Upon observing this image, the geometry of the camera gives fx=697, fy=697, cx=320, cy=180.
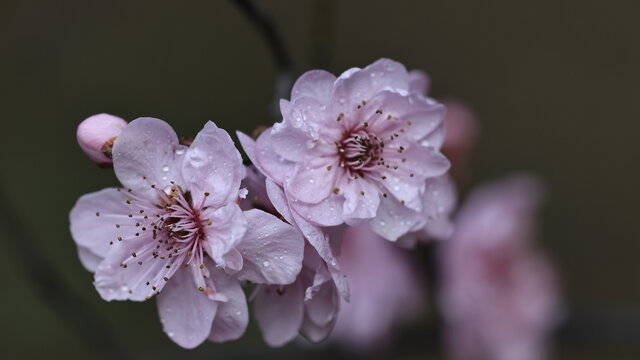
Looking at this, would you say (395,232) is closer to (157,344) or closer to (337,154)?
(337,154)

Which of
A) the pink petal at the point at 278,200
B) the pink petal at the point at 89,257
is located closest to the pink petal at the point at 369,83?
the pink petal at the point at 278,200

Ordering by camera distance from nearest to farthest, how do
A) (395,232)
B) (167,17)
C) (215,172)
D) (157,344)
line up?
1. (215,172)
2. (395,232)
3. (157,344)
4. (167,17)

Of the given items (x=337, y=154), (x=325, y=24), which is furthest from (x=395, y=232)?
(x=325, y=24)

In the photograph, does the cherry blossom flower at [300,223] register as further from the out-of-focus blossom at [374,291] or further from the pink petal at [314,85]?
the out-of-focus blossom at [374,291]

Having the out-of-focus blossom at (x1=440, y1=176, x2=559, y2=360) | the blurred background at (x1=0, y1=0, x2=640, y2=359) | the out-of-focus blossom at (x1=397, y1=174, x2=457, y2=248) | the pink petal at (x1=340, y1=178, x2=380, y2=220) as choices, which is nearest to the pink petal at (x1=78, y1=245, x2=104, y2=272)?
the pink petal at (x1=340, y1=178, x2=380, y2=220)

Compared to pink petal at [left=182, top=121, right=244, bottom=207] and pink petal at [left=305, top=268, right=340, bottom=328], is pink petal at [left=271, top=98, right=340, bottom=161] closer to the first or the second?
pink petal at [left=182, top=121, right=244, bottom=207]

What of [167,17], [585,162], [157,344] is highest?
[167,17]
